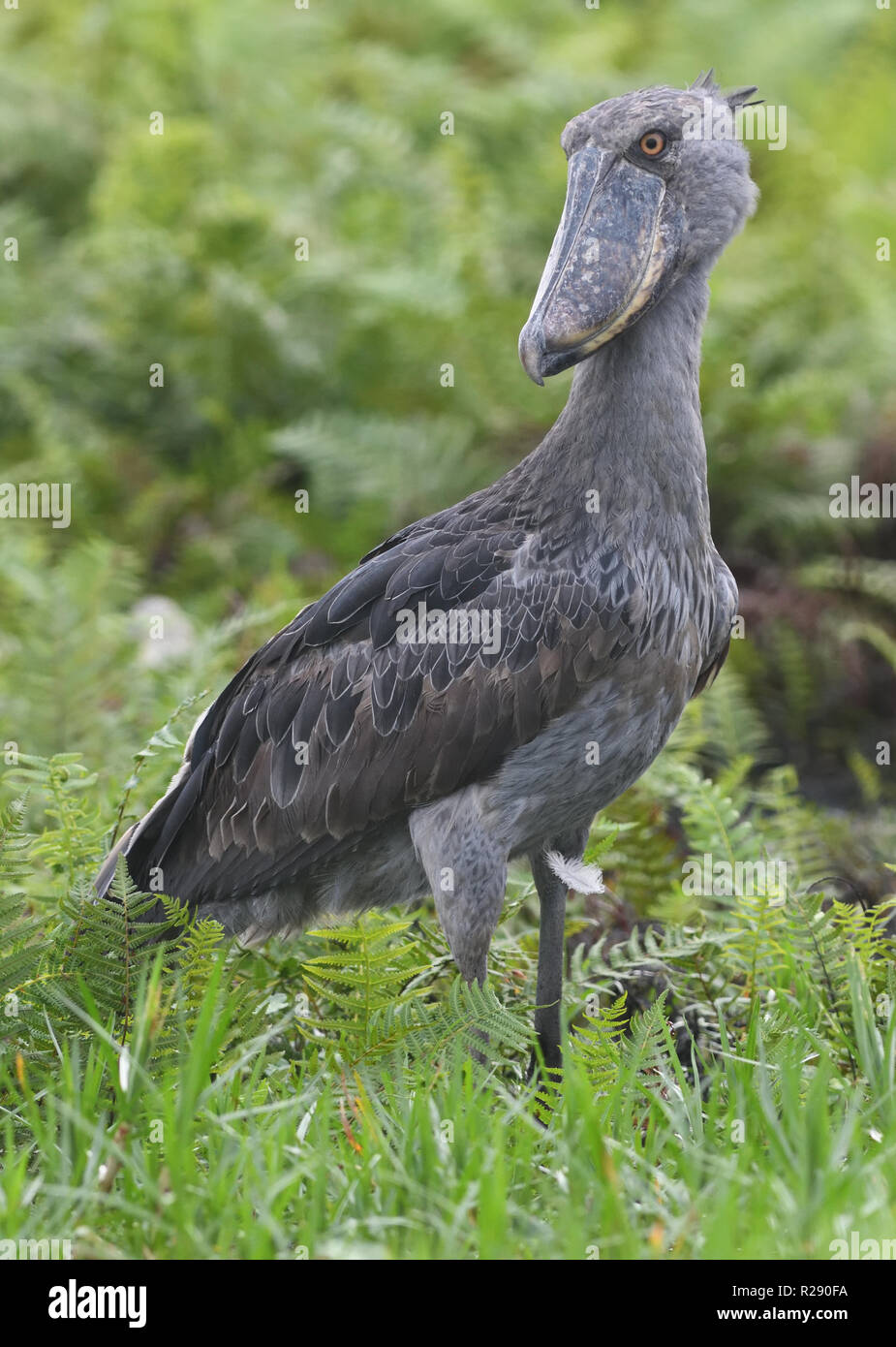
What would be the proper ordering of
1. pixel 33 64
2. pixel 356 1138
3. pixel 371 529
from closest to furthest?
pixel 356 1138 → pixel 371 529 → pixel 33 64

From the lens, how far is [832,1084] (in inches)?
152

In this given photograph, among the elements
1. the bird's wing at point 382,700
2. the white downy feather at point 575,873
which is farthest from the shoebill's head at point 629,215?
the white downy feather at point 575,873

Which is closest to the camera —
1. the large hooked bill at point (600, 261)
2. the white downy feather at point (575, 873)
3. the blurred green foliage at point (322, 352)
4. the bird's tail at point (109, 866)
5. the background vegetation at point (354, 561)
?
the background vegetation at point (354, 561)

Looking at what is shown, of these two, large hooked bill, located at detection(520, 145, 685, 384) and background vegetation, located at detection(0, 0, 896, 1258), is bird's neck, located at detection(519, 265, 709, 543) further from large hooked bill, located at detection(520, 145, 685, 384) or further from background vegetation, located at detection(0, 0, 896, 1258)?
background vegetation, located at detection(0, 0, 896, 1258)

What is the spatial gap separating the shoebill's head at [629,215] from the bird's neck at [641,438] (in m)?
0.13

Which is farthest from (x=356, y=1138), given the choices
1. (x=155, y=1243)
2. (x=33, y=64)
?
(x=33, y=64)

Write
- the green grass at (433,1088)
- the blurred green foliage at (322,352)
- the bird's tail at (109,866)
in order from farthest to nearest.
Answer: the blurred green foliage at (322,352) < the bird's tail at (109,866) < the green grass at (433,1088)

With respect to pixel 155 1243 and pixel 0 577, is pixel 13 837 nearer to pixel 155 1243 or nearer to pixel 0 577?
pixel 155 1243

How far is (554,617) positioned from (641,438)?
0.55 metres

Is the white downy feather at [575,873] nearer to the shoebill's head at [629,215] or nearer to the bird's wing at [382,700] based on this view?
the bird's wing at [382,700]

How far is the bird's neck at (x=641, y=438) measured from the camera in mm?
4074

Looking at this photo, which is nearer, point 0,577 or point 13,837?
point 13,837

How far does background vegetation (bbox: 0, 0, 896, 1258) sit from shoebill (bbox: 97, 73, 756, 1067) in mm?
300
